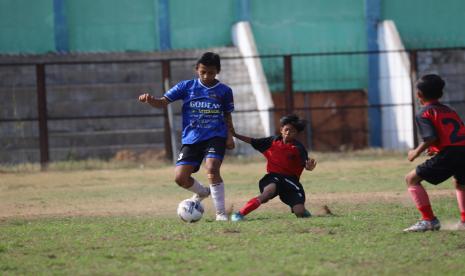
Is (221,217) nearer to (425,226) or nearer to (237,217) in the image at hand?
(237,217)

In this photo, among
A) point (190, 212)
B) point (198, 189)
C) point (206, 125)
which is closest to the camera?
point (190, 212)

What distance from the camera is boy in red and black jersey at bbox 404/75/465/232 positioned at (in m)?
7.38

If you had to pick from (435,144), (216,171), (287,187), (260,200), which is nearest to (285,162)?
(287,187)

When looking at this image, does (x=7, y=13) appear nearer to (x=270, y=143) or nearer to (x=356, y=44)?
(x=356, y=44)

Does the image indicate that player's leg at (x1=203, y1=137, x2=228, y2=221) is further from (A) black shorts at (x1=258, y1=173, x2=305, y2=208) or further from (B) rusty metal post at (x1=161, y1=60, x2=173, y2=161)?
(B) rusty metal post at (x1=161, y1=60, x2=173, y2=161)

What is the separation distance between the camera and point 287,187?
9.31m

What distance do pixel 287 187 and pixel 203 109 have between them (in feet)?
4.01

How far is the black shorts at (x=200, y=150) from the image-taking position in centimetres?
901

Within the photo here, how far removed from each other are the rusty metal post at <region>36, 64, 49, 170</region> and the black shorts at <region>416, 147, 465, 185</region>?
12.3 m

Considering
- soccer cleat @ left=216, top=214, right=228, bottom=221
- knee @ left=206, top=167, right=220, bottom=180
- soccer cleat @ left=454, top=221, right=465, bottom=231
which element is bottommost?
soccer cleat @ left=216, top=214, right=228, bottom=221

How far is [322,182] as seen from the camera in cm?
1424

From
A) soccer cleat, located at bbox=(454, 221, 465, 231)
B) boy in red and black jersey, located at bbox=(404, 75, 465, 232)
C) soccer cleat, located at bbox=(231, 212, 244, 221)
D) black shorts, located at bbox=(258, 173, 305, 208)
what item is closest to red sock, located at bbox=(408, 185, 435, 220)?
boy in red and black jersey, located at bbox=(404, 75, 465, 232)

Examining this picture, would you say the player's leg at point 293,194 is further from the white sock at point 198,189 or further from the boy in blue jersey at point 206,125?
the white sock at point 198,189

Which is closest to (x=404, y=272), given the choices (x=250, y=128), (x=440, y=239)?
(x=440, y=239)
